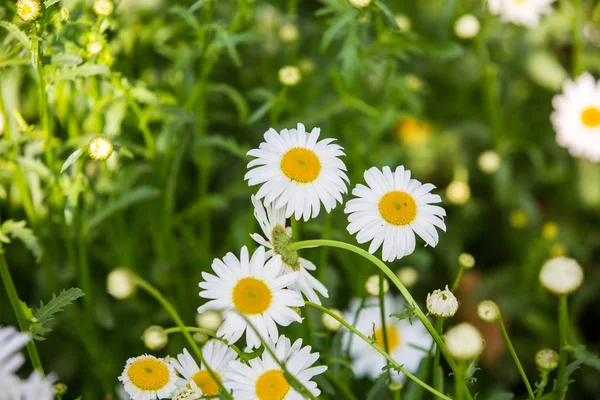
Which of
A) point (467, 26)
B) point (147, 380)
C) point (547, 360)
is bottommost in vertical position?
point (147, 380)

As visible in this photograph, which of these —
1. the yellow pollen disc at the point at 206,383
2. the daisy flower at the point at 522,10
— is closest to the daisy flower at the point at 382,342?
the yellow pollen disc at the point at 206,383

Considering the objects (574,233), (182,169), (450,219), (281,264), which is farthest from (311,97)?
(281,264)

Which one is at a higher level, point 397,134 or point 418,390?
point 397,134

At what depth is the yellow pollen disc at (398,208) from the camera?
1.31 meters

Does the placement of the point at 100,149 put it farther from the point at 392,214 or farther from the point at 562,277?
the point at 562,277

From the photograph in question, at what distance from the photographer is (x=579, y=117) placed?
8.04 ft

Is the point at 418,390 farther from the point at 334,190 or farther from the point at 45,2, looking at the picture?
the point at 45,2

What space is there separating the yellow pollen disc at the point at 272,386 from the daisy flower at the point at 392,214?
28 cm

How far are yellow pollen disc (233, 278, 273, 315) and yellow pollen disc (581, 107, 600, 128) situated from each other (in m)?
1.68

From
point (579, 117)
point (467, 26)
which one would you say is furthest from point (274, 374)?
point (579, 117)

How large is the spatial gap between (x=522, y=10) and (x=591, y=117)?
0.45 metres

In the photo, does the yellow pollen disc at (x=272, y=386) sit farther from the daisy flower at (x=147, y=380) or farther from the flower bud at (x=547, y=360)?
the flower bud at (x=547, y=360)

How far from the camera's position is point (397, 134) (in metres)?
2.91

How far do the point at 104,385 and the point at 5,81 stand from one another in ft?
3.17
